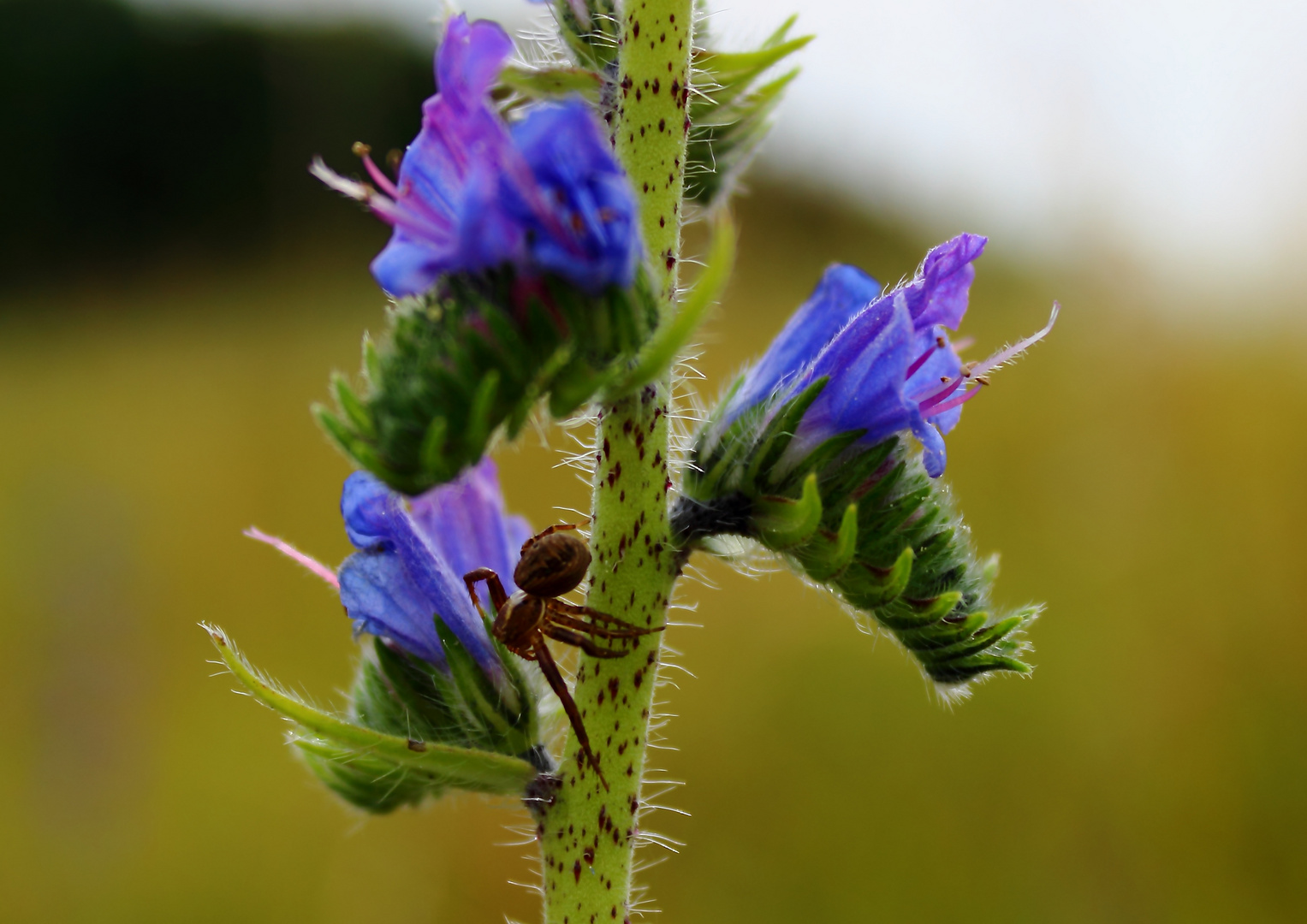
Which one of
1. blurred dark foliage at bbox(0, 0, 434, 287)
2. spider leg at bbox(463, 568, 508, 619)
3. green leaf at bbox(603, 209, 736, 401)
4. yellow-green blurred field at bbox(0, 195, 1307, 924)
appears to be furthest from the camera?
blurred dark foliage at bbox(0, 0, 434, 287)

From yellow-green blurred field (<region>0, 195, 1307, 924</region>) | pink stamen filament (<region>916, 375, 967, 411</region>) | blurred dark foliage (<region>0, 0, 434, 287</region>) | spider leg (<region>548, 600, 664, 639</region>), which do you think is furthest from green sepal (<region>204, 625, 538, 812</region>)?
blurred dark foliage (<region>0, 0, 434, 287</region>)

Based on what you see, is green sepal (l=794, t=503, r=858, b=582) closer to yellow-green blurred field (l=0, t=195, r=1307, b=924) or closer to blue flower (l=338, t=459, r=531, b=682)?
blue flower (l=338, t=459, r=531, b=682)

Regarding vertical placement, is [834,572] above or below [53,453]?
below

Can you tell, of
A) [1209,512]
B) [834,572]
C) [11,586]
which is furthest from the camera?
[11,586]

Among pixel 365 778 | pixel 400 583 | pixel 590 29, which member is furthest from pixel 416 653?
pixel 590 29

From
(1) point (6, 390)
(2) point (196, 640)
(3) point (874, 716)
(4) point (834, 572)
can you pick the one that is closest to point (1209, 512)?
(3) point (874, 716)

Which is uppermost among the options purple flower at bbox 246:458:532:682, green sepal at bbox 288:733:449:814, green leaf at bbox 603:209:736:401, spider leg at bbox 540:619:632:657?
green leaf at bbox 603:209:736:401

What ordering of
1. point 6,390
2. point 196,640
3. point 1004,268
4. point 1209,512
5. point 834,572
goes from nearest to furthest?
point 834,572
point 1209,512
point 196,640
point 1004,268
point 6,390

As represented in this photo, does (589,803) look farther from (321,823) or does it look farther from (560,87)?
(321,823)
